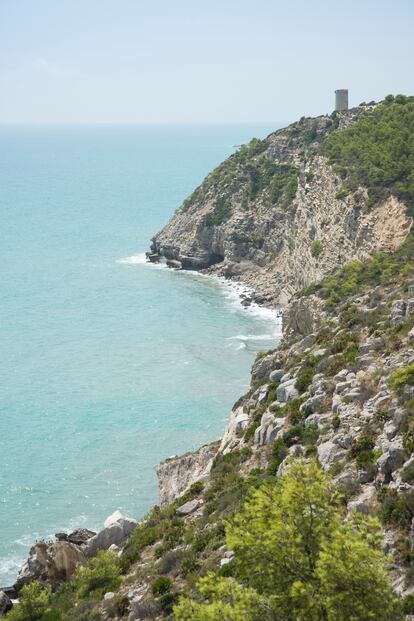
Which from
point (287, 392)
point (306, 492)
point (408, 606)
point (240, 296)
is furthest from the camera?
point (240, 296)

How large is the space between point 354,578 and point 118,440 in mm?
45445

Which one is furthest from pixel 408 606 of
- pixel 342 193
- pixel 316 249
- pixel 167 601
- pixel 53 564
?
pixel 316 249

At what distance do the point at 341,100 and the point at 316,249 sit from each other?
50.5 m

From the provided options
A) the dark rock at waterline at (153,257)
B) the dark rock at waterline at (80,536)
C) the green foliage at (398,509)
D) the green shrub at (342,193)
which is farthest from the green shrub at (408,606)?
the dark rock at waterline at (153,257)

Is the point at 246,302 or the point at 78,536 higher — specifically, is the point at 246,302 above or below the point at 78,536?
above

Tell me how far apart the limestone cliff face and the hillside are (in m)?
0.56

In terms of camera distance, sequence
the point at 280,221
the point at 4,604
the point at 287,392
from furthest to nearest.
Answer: the point at 280,221
the point at 287,392
the point at 4,604

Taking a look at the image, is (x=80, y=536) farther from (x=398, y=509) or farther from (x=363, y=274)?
(x=363, y=274)

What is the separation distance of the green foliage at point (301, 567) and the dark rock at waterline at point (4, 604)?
2147cm

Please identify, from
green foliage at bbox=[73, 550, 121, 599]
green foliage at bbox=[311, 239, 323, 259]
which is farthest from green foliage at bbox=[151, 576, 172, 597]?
green foliage at bbox=[311, 239, 323, 259]

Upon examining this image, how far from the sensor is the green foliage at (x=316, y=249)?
86.2m

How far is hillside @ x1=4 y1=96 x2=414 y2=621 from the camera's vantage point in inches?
642

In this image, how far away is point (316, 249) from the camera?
8662 centimetres

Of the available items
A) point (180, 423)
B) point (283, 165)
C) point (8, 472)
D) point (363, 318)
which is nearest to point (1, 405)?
point (8, 472)
